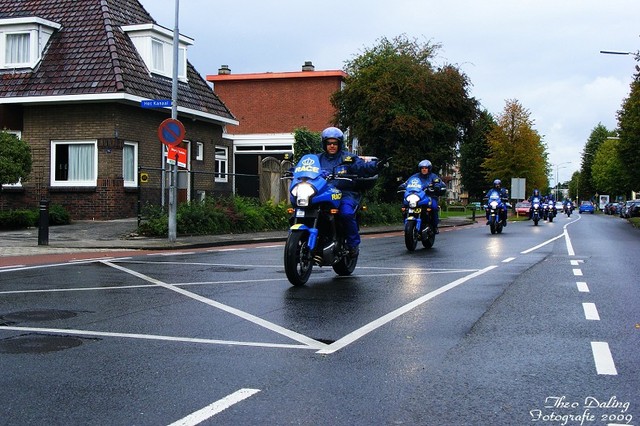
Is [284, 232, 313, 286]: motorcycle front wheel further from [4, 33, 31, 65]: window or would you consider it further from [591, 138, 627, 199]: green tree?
[591, 138, 627, 199]: green tree

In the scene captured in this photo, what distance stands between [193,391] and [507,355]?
2452 millimetres

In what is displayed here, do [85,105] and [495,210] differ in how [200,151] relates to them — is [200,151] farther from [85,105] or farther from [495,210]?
[495,210]

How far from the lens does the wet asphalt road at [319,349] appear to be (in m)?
4.16

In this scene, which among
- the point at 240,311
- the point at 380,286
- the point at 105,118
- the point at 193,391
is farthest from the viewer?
the point at 105,118

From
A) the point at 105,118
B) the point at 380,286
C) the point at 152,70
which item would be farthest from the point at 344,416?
the point at 152,70

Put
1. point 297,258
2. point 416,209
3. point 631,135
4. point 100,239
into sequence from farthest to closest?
point 631,135
point 100,239
point 416,209
point 297,258

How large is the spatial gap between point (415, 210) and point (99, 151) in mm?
12542

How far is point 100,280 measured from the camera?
1021cm

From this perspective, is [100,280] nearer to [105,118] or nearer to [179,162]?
[179,162]

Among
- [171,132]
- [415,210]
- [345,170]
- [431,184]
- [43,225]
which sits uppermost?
[171,132]

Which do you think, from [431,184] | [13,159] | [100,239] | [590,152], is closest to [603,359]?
[431,184]

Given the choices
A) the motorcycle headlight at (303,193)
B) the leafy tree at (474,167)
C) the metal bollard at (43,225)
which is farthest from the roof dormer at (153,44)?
the leafy tree at (474,167)

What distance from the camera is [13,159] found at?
19.9m

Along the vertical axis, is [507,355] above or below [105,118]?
below
